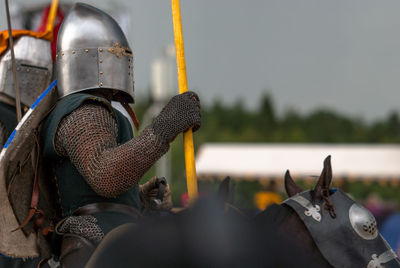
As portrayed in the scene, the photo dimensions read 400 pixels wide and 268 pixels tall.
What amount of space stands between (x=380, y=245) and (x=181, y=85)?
109 centimetres

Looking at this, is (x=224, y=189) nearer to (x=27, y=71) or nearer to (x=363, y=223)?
(x=363, y=223)

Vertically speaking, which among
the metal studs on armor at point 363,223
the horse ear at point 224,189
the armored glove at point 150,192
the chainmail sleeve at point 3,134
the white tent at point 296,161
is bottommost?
the white tent at point 296,161

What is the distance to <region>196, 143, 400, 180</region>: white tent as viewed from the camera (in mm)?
14680

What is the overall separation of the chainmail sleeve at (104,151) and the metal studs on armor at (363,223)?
2.71ft

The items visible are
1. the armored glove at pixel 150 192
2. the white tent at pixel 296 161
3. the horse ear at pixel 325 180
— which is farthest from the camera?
the white tent at pixel 296 161

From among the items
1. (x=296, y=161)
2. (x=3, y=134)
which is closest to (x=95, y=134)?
(x=3, y=134)

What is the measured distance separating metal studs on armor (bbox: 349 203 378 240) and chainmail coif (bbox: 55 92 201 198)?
76cm

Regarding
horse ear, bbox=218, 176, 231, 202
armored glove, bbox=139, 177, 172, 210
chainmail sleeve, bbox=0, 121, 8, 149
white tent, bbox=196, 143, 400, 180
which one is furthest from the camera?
white tent, bbox=196, 143, 400, 180

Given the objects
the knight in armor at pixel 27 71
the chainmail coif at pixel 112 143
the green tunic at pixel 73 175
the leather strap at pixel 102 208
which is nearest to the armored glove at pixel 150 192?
the green tunic at pixel 73 175

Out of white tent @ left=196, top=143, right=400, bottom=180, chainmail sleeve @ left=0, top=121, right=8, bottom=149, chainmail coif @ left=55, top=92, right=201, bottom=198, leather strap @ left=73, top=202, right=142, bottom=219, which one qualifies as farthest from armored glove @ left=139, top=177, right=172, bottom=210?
white tent @ left=196, top=143, right=400, bottom=180

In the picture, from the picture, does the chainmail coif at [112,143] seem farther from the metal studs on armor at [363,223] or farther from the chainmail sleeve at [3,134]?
the chainmail sleeve at [3,134]

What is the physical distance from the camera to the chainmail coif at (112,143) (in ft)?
7.67

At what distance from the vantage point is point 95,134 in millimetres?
2402

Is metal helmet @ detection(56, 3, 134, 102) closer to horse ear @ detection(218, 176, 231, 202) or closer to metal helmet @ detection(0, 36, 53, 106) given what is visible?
horse ear @ detection(218, 176, 231, 202)
